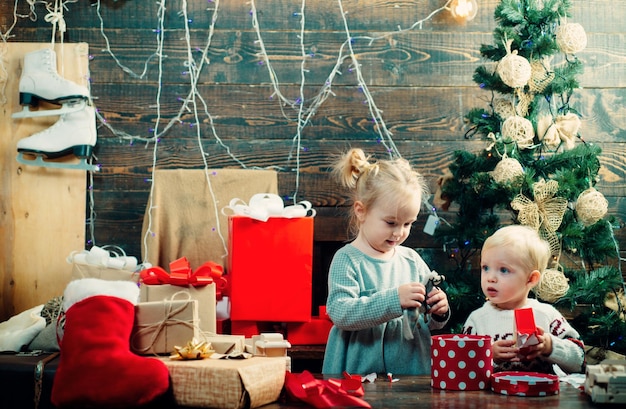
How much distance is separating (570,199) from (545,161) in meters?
0.18

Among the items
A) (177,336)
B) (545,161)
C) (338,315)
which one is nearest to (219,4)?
(545,161)

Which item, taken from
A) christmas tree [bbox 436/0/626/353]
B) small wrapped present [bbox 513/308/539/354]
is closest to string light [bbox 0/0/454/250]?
christmas tree [bbox 436/0/626/353]

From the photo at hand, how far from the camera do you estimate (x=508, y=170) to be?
296 centimetres

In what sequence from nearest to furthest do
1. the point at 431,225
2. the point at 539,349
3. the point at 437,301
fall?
the point at 539,349
the point at 437,301
the point at 431,225

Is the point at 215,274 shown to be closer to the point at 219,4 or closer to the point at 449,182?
the point at 449,182

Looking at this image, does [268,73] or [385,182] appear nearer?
[385,182]

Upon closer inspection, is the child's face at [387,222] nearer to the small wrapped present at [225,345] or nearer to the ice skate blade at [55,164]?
the small wrapped present at [225,345]

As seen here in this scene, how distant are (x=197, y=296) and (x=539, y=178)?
4.72ft

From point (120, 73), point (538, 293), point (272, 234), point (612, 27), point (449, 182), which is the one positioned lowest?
point (538, 293)

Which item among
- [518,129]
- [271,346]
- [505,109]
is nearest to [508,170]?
[518,129]

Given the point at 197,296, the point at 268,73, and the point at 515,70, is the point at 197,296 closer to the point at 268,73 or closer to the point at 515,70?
the point at 268,73

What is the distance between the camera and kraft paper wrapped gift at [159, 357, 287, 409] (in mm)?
1479

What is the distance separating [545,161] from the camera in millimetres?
3070

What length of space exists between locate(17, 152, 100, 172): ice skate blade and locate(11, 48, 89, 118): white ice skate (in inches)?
7.8
